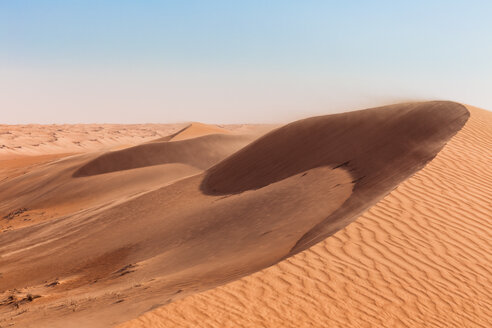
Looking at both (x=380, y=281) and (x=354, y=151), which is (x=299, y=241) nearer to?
(x=380, y=281)

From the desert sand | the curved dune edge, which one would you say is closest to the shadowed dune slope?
the desert sand

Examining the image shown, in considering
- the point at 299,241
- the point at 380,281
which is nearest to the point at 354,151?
the point at 299,241

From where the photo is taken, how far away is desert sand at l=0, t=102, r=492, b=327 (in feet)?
17.5

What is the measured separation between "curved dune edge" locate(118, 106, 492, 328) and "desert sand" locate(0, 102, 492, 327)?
0.8 inches

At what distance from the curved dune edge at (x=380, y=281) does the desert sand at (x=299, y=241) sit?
2 centimetres

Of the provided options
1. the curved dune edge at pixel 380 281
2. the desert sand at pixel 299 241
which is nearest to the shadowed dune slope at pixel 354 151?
the desert sand at pixel 299 241

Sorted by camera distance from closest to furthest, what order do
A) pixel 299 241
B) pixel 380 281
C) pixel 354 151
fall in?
pixel 380 281 → pixel 299 241 → pixel 354 151

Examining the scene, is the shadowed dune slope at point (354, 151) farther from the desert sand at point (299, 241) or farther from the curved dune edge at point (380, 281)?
the curved dune edge at point (380, 281)

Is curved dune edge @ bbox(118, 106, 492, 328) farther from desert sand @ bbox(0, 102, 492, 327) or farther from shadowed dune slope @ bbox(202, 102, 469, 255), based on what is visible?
shadowed dune slope @ bbox(202, 102, 469, 255)

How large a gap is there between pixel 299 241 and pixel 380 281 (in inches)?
80.7

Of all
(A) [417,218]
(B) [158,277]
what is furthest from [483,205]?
(B) [158,277]

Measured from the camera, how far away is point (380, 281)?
5727 millimetres

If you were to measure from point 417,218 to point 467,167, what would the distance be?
3.17 meters

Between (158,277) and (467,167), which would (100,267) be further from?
(467,167)
